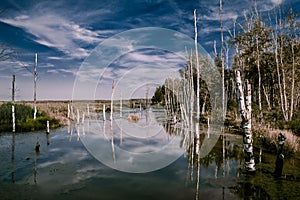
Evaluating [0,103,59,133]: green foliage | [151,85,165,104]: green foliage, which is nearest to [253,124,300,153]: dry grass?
[0,103,59,133]: green foliage

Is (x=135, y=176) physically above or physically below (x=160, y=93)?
below

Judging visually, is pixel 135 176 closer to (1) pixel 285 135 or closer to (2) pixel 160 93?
(1) pixel 285 135

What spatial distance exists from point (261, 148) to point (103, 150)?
10.5 meters

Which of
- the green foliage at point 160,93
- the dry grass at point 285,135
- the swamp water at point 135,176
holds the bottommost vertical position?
the swamp water at point 135,176

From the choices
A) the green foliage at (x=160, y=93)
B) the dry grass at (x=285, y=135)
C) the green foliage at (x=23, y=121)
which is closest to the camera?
the dry grass at (x=285, y=135)

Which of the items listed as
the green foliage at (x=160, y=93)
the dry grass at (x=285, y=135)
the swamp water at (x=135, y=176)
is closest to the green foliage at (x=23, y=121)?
the swamp water at (x=135, y=176)

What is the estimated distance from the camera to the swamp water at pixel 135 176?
861 cm

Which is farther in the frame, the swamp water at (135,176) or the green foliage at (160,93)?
the green foliage at (160,93)

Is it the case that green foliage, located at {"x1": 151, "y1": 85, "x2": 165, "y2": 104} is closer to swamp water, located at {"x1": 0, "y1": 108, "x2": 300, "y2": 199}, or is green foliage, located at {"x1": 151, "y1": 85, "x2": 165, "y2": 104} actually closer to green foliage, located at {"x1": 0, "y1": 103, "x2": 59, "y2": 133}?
green foliage, located at {"x1": 0, "y1": 103, "x2": 59, "y2": 133}

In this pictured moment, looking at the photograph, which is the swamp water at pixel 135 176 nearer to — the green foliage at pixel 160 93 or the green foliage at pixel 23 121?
the green foliage at pixel 23 121

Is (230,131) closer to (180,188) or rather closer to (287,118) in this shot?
(287,118)

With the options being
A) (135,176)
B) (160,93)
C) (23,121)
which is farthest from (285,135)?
(160,93)

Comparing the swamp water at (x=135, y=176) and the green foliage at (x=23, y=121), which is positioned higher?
the green foliage at (x=23, y=121)

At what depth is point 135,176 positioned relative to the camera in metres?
11.1
